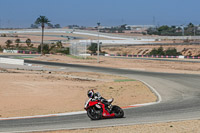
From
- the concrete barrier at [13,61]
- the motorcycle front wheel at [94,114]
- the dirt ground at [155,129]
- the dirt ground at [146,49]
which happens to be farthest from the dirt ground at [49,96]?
the dirt ground at [146,49]

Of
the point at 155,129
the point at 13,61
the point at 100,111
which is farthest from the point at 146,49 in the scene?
the point at 155,129

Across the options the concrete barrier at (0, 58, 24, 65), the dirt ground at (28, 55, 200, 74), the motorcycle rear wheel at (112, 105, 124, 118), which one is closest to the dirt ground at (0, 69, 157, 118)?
the motorcycle rear wheel at (112, 105, 124, 118)

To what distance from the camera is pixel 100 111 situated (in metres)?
14.6

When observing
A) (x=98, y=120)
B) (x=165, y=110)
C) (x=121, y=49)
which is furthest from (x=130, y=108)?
(x=121, y=49)

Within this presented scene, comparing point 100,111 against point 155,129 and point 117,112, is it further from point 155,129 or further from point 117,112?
point 155,129

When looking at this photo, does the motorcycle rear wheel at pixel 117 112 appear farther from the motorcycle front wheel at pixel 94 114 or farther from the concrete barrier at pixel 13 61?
the concrete barrier at pixel 13 61

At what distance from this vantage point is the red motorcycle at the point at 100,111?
1455cm

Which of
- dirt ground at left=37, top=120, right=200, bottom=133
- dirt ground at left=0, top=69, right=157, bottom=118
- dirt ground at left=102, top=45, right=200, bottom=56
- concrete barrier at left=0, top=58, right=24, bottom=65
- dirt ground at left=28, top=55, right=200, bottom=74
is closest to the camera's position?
dirt ground at left=37, top=120, right=200, bottom=133

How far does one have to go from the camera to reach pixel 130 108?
17.2 meters

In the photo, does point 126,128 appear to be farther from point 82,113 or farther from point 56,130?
point 82,113

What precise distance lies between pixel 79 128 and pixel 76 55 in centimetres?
6605

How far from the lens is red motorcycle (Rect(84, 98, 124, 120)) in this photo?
1455 cm

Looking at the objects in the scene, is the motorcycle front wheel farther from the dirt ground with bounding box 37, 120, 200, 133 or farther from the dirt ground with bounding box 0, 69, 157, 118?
the dirt ground with bounding box 0, 69, 157, 118

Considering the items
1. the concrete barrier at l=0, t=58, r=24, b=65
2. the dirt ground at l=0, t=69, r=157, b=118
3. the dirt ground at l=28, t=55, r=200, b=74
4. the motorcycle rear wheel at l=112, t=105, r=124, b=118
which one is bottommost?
the dirt ground at l=0, t=69, r=157, b=118
